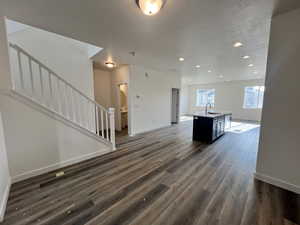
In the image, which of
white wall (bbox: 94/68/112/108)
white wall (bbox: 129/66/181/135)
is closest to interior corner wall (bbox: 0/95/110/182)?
white wall (bbox: 129/66/181/135)

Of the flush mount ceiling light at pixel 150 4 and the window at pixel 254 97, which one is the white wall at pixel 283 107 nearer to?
the flush mount ceiling light at pixel 150 4

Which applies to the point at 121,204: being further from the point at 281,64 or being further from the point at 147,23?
the point at 281,64

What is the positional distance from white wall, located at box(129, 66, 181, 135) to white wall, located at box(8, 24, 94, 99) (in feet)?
5.39

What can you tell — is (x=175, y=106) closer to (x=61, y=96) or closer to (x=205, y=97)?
(x=205, y=97)

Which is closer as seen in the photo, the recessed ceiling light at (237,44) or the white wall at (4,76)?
the white wall at (4,76)

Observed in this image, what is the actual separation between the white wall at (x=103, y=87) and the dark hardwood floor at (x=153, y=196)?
3424 millimetres

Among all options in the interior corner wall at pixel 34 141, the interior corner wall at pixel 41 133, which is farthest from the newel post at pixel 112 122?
the interior corner wall at pixel 34 141

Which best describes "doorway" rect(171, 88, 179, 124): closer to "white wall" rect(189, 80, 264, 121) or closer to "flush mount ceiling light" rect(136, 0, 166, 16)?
"white wall" rect(189, 80, 264, 121)

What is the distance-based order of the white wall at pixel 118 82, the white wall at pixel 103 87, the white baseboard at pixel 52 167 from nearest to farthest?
the white baseboard at pixel 52 167 < the white wall at pixel 118 82 < the white wall at pixel 103 87

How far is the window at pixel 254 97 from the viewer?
8375 millimetres

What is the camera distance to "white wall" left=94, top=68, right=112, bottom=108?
19.0 feet

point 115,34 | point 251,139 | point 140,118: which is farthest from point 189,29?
point 251,139

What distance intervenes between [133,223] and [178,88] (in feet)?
21.9

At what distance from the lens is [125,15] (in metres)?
2.08
